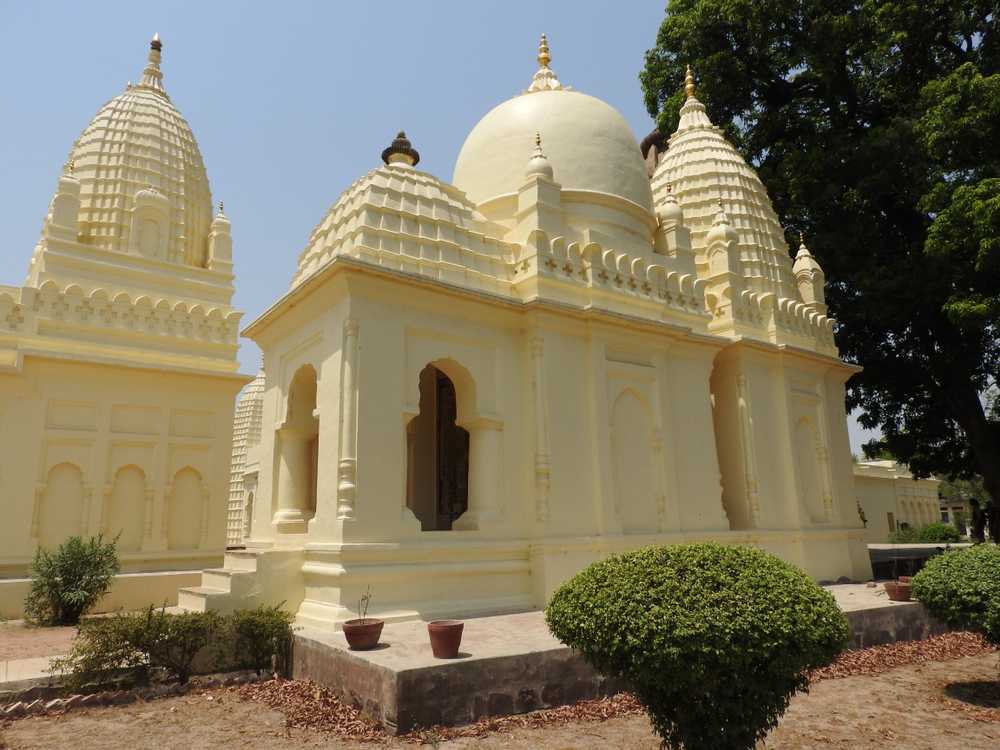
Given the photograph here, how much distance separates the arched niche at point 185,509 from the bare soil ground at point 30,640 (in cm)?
374

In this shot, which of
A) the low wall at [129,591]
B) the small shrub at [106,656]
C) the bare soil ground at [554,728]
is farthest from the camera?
the low wall at [129,591]

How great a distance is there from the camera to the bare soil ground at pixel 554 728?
679 cm

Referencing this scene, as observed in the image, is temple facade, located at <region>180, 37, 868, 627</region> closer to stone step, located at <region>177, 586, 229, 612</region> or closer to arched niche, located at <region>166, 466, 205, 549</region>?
stone step, located at <region>177, 586, 229, 612</region>

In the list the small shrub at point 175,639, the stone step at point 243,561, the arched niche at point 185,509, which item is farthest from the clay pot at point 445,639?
the arched niche at point 185,509

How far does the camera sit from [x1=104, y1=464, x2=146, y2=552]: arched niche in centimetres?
1623

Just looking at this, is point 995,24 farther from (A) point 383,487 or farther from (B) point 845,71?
(A) point 383,487

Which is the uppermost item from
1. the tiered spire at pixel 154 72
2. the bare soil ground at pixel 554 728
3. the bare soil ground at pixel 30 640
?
the tiered spire at pixel 154 72

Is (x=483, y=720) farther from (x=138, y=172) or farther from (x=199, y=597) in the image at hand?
(x=138, y=172)

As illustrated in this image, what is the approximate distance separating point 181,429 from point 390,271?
921cm

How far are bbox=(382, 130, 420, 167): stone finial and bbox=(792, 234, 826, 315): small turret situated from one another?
1141 centimetres

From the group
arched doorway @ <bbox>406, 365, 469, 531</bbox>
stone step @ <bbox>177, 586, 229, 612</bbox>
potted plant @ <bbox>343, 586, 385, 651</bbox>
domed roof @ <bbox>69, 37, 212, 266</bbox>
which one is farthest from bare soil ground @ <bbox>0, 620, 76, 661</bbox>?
domed roof @ <bbox>69, 37, 212, 266</bbox>

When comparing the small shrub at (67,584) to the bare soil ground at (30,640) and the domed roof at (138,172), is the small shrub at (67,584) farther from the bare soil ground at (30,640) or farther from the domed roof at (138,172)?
the domed roof at (138,172)

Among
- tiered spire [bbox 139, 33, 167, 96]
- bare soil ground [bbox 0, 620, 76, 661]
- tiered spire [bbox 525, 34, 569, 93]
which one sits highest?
tiered spire [bbox 139, 33, 167, 96]

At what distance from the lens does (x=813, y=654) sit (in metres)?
5.44
